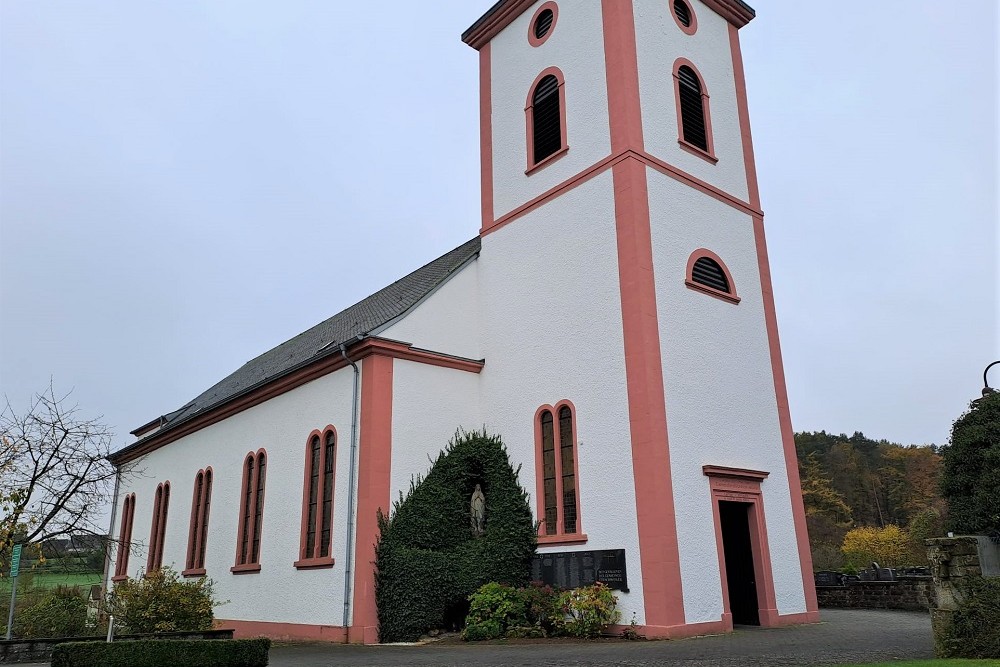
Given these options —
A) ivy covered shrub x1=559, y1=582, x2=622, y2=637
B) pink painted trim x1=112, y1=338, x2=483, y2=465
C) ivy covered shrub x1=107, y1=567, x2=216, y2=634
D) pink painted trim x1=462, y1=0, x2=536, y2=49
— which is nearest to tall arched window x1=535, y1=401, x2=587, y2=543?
ivy covered shrub x1=559, y1=582, x2=622, y2=637

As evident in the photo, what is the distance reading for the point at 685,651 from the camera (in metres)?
10.9

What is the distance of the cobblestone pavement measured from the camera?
963 centimetres

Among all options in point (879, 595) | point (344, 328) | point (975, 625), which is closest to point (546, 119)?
point (344, 328)

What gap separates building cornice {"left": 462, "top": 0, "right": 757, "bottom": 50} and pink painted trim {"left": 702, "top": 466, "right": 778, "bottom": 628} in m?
12.1

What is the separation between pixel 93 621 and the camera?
21656mm

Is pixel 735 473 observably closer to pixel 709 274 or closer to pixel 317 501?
pixel 709 274

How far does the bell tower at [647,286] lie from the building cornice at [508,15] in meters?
0.07

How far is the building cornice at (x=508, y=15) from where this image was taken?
2048cm

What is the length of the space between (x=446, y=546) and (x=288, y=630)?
14.0ft

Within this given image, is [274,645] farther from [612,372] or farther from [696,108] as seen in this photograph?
[696,108]

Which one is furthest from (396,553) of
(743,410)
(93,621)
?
(93,621)

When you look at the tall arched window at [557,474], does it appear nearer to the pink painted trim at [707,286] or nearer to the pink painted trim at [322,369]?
the pink painted trim at [322,369]

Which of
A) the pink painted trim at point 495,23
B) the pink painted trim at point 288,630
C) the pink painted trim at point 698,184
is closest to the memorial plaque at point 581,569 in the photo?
the pink painted trim at point 288,630

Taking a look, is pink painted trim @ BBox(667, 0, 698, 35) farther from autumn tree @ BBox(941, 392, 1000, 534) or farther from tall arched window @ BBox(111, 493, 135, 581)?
tall arched window @ BBox(111, 493, 135, 581)
